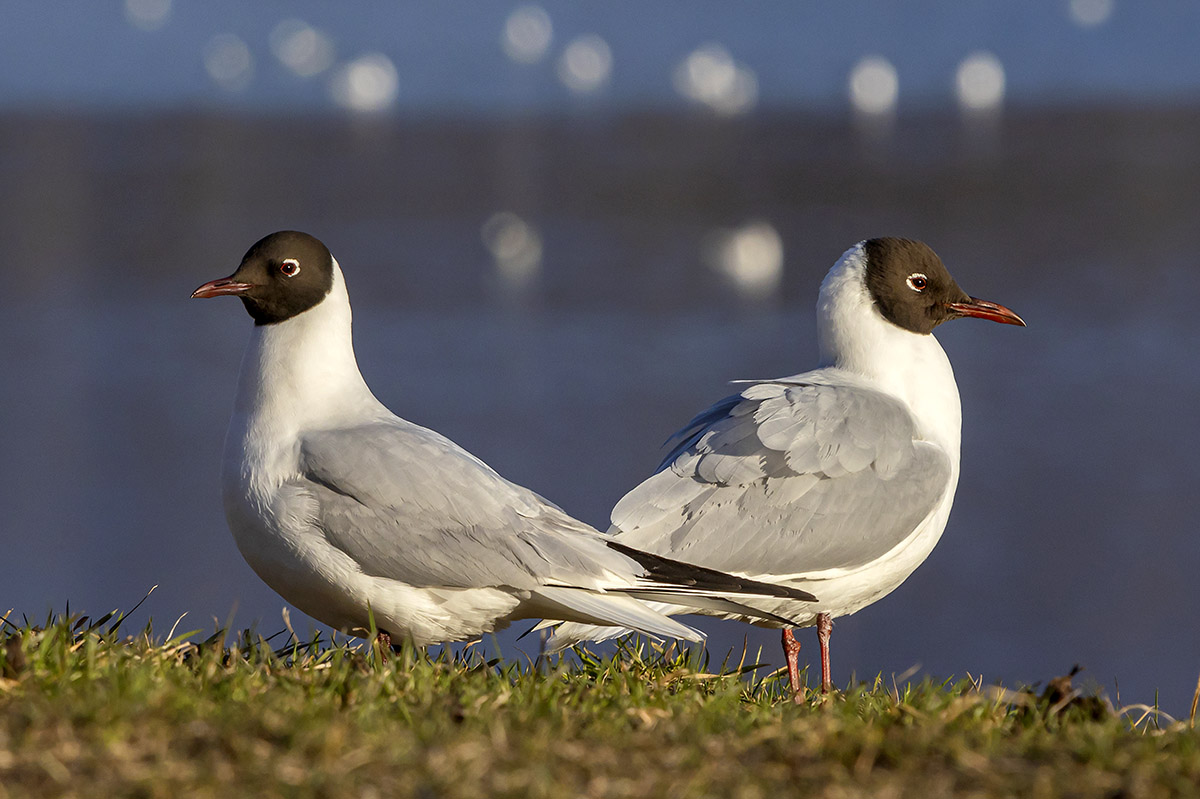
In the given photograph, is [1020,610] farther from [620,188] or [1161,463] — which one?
[620,188]

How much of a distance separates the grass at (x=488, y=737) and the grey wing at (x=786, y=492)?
100 cm

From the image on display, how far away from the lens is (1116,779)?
3.39 m

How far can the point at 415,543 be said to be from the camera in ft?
15.8

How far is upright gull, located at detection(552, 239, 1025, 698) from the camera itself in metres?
5.42

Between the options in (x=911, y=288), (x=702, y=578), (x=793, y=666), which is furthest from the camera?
(x=911, y=288)

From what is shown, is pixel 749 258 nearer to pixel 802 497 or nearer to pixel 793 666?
pixel 802 497

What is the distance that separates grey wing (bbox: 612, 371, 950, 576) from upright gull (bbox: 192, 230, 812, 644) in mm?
456

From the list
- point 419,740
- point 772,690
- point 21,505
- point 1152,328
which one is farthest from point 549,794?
point 1152,328

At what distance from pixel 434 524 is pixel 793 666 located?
146cm

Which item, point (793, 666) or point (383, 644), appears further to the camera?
point (793, 666)

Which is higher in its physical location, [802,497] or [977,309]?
[977,309]

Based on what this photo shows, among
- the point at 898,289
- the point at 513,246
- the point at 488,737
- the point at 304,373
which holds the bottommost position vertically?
the point at 488,737

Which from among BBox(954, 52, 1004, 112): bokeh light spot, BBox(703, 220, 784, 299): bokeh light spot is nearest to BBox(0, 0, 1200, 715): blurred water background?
BBox(703, 220, 784, 299): bokeh light spot

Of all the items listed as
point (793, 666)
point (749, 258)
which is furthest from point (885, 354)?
point (749, 258)
